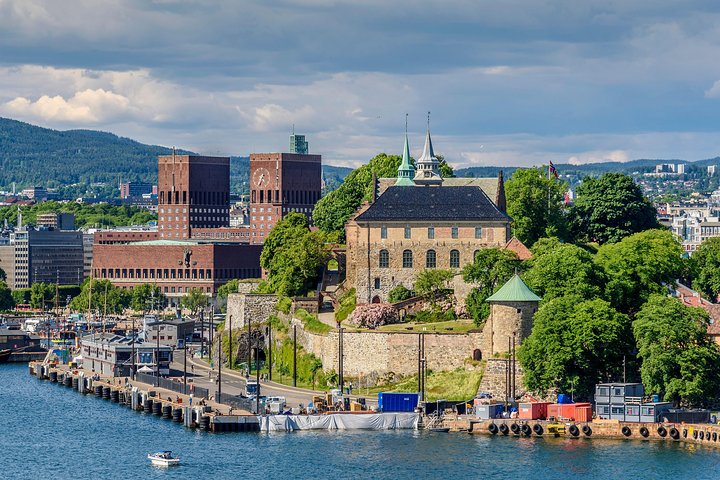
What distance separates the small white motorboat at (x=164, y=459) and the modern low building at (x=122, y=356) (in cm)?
4203

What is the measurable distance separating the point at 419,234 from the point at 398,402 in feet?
81.1

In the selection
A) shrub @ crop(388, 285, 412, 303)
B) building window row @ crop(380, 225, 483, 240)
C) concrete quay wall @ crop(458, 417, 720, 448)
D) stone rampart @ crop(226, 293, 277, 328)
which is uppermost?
building window row @ crop(380, 225, 483, 240)

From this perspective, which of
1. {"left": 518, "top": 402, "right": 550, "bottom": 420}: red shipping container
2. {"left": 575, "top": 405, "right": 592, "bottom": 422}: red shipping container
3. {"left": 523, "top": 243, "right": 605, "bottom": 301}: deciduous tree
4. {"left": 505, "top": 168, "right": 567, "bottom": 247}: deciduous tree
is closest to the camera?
{"left": 575, "top": 405, "right": 592, "bottom": 422}: red shipping container

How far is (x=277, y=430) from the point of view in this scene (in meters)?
111

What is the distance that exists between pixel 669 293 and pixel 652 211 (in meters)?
31.2

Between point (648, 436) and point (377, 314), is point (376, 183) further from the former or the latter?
point (648, 436)

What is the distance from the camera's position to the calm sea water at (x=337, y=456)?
9650cm

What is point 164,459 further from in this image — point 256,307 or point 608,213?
point 608,213

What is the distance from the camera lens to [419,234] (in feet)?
442

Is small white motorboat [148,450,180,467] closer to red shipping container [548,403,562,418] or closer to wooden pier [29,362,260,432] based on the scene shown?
wooden pier [29,362,260,432]

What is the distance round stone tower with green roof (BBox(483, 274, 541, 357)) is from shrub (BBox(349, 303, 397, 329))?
46.1ft

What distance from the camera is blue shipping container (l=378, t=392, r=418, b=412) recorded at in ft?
368

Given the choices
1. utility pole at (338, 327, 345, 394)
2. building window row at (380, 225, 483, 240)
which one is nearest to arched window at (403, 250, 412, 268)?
building window row at (380, 225, 483, 240)

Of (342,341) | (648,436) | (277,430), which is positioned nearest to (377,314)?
(342,341)
